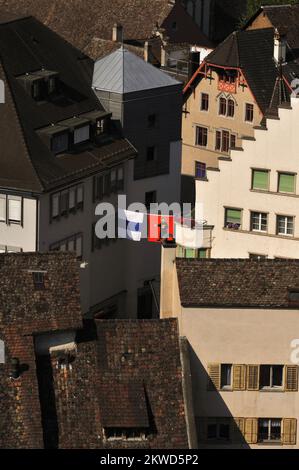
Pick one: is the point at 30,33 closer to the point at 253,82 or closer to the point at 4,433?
the point at 253,82

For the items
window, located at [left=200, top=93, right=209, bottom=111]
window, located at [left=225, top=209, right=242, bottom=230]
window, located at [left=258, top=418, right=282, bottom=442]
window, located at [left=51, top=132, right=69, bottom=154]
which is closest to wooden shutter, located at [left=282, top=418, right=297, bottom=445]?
window, located at [left=258, top=418, right=282, bottom=442]

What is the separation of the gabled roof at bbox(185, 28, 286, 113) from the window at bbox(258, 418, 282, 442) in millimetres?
51486

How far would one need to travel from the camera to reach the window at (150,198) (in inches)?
6043

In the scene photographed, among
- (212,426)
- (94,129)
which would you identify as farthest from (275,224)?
(212,426)

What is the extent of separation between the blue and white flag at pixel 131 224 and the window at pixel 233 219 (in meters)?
7.97

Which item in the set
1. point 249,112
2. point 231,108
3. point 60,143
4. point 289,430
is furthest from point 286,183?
point 231,108

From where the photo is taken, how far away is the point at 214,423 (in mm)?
117688

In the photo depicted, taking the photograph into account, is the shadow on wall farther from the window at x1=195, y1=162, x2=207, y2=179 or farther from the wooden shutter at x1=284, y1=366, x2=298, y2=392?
the window at x1=195, y1=162, x2=207, y2=179

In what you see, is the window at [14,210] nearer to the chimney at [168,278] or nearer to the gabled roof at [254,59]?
the chimney at [168,278]

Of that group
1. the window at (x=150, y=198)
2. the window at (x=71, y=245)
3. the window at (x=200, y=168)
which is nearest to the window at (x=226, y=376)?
the window at (x=71, y=245)

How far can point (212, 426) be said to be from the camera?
386 ft

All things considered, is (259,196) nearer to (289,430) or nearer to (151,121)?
(151,121)

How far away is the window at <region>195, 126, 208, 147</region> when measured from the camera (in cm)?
17412

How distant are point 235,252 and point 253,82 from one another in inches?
1143
